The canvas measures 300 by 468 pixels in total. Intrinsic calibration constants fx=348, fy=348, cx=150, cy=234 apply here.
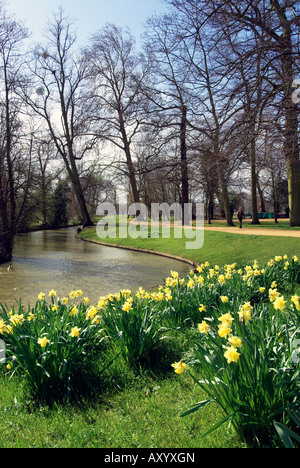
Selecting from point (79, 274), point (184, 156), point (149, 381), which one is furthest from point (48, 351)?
point (184, 156)

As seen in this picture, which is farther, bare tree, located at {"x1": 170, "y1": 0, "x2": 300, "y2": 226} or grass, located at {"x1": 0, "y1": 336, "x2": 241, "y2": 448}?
bare tree, located at {"x1": 170, "y1": 0, "x2": 300, "y2": 226}

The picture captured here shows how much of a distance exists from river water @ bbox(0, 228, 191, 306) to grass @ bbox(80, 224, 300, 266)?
125 cm

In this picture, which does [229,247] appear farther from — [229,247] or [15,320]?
[15,320]

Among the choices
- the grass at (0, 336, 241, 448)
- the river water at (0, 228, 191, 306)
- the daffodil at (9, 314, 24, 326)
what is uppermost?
the daffodil at (9, 314, 24, 326)

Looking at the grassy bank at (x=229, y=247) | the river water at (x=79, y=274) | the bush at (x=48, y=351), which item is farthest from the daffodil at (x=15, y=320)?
the grassy bank at (x=229, y=247)

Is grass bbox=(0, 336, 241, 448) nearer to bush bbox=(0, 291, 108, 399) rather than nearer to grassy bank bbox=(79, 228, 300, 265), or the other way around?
bush bbox=(0, 291, 108, 399)

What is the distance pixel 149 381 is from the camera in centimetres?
321

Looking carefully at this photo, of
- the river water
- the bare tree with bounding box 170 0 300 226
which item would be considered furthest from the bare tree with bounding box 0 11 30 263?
the bare tree with bounding box 170 0 300 226

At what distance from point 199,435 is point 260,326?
102 cm

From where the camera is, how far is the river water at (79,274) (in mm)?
9488

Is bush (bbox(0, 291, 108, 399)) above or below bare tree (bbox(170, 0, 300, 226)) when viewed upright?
below

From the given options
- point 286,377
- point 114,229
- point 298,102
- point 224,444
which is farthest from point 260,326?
point 114,229

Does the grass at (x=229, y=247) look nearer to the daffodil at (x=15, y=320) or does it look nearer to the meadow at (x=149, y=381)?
the meadow at (x=149, y=381)

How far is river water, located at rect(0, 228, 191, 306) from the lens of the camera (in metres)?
9.49
